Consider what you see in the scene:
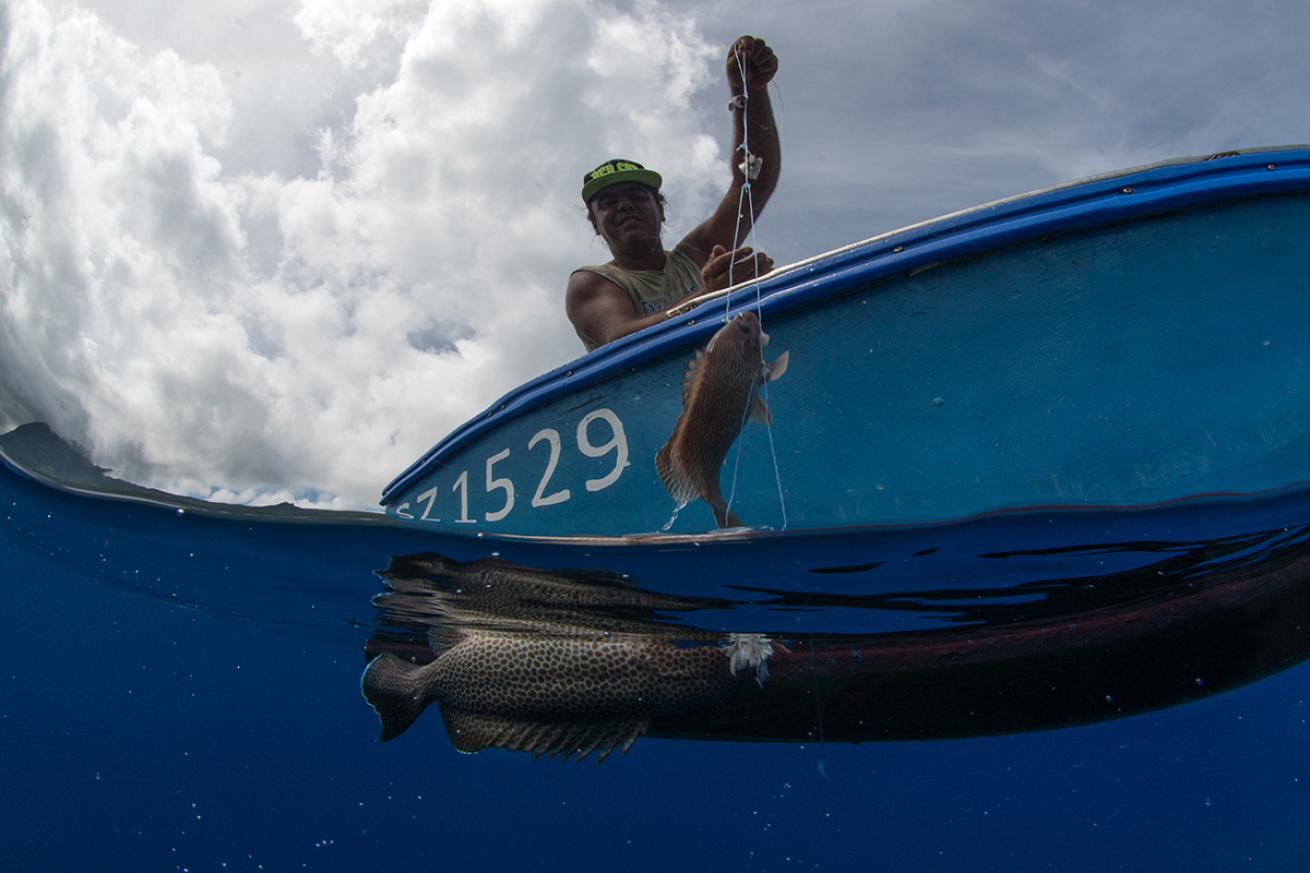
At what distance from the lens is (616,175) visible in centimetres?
417

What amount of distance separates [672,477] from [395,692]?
2966mm

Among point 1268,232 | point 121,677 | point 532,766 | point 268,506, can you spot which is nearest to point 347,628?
point 532,766

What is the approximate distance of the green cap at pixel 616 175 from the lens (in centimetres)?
417

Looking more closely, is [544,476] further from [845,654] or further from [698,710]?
[845,654]

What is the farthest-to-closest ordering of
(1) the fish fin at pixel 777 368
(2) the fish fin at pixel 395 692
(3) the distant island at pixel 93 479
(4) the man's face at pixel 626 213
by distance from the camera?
(2) the fish fin at pixel 395 692, (4) the man's face at pixel 626 213, (3) the distant island at pixel 93 479, (1) the fish fin at pixel 777 368

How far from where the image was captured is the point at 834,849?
5379 mm

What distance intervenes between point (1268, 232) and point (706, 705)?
118 inches

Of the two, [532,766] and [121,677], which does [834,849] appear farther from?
[121,677]

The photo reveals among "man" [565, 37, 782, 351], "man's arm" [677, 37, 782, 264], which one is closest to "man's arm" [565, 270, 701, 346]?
"man" [565, 37, 782, 351]

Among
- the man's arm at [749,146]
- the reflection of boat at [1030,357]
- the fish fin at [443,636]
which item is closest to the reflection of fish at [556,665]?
the fish fin at [443,636]

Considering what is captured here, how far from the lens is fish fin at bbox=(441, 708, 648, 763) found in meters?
3.63

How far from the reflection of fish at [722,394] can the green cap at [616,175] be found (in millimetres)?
2050

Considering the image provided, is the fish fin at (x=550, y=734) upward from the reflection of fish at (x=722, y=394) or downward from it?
downward

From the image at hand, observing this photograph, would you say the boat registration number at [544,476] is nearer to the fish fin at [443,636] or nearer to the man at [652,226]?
A: the man at [652,226]
